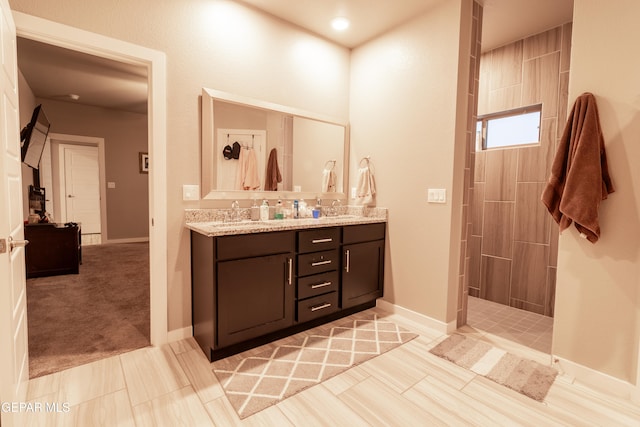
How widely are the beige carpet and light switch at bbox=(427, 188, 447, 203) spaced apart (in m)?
2.46

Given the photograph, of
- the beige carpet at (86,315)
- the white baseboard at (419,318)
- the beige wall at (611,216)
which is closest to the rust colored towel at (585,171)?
the beige wall at (611,216)

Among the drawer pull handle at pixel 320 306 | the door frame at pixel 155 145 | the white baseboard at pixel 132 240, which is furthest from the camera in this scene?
the white baseboard at pixel 132 240

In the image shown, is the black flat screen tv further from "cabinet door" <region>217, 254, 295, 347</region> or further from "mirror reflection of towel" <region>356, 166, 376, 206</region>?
"mirror reflection of towel" <region>356, 166, 376, 206</region>

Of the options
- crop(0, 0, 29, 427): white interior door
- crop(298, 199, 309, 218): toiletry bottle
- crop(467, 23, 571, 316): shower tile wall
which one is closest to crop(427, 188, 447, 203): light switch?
crop(467, 23, 571, 316): shower tile wall

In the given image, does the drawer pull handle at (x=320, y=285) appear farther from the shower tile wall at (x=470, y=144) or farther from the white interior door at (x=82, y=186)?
the white interior door at (x=82, y=186)

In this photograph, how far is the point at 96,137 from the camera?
6.02 meters

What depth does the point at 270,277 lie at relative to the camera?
2256mm

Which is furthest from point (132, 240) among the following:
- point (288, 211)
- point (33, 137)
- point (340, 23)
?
point (340, 23)

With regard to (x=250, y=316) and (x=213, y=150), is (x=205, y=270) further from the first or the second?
(x=213, y=150)

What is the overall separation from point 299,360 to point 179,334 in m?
0.95

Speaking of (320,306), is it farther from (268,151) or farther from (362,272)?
(268,151)

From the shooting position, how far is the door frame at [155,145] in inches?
78.9

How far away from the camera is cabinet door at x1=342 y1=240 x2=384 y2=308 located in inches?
108

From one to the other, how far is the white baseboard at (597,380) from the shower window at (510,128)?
6.55 ft
